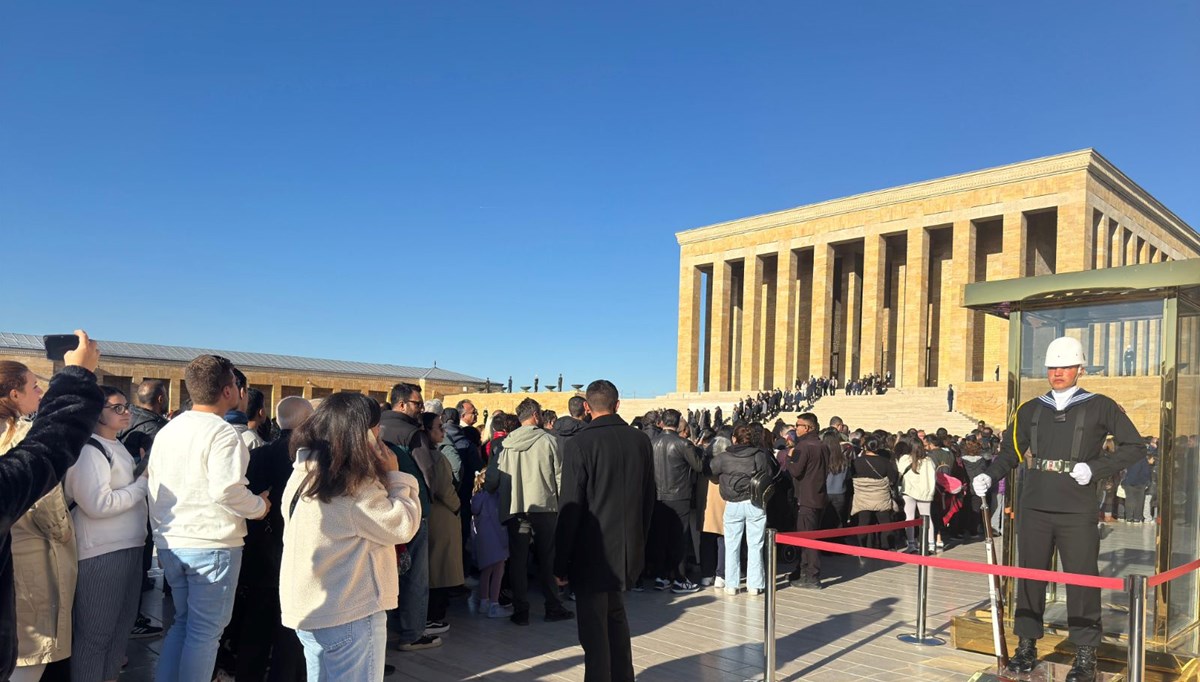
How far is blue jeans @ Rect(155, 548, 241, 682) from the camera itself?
4.24 m

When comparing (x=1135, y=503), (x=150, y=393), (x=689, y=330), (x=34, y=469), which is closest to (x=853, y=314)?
(x=689, y=330)

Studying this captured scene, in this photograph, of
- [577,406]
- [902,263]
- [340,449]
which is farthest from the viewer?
[902,263]

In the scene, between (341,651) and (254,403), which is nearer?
(341,651)

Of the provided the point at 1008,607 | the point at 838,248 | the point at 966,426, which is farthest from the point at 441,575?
the point at 838,248

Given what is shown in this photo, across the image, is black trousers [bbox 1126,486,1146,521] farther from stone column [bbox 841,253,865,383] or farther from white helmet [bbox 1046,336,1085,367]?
stone column [bbox 841,253,865,383]

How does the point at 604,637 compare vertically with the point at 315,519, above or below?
below

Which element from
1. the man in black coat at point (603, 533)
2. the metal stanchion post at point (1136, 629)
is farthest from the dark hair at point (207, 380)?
the metal stanchion post at point (1136, 629)

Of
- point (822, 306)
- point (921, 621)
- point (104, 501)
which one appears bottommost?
point (921, 621)

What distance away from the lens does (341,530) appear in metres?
3.51

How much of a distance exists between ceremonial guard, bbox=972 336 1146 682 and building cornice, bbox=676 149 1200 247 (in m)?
34.9

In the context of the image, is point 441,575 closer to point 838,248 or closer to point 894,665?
point 894,665

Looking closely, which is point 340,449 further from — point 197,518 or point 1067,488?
point 1067,488

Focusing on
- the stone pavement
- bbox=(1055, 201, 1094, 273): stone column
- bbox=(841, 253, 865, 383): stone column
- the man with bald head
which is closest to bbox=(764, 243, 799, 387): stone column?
bbox=(841, 253, 865, 383): stone column

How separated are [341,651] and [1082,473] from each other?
16.0ft
